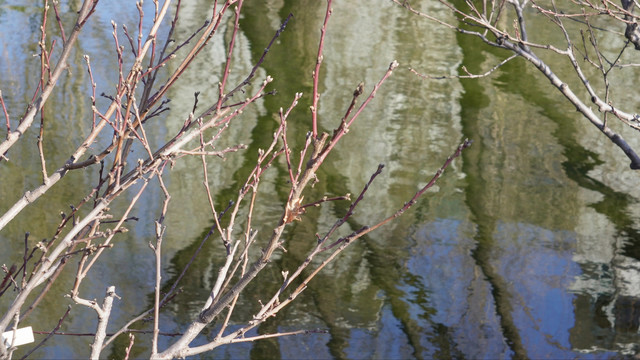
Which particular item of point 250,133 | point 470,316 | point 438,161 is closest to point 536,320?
point 470,316

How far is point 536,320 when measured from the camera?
489 cm

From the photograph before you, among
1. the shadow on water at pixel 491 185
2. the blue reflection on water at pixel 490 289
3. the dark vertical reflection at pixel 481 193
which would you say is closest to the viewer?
the blue reflection on water at pixel 490 289

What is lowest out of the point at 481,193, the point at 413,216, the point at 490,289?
the point at 490,289

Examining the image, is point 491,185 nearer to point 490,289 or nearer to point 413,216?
point 413,216

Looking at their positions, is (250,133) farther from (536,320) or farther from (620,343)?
(620,343)

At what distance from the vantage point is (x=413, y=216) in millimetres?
6078

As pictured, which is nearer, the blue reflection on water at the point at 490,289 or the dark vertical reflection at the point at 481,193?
the blue reflection on water at the point at 490,289

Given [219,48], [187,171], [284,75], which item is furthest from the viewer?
[219,48]

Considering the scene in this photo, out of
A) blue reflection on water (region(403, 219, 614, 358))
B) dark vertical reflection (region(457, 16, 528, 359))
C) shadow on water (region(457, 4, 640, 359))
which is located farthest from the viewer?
shadow on water (region(457, 4, 640, 359))

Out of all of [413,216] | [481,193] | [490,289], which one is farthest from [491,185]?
[490,289]

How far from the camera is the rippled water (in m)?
4.73

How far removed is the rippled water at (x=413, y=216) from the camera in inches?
186

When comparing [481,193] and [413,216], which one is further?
[481,193]

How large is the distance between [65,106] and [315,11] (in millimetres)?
4778
